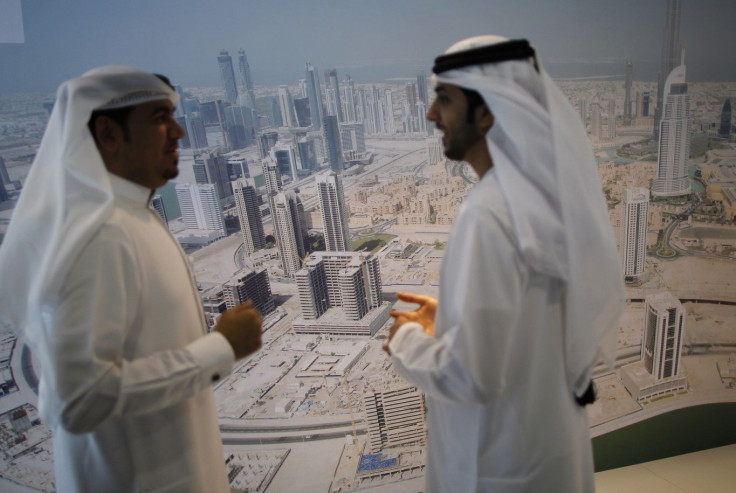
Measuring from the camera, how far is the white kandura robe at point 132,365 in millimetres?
958

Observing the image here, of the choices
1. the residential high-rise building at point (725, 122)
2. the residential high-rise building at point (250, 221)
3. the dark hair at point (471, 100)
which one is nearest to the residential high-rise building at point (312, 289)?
the residential high-rise building at point (250, 221)

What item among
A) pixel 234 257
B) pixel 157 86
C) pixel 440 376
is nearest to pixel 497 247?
pixel 440 376

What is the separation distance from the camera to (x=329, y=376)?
2721 mm

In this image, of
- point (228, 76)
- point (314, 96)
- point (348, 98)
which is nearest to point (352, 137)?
point (348, 98)

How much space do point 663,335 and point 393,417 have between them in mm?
1869

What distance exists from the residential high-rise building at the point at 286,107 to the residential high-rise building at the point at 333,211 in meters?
0.39

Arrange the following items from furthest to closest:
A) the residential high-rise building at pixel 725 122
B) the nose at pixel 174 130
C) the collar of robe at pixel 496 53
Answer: the residential high-rise building at pixel 725 122 → the nose at pixel 174 130 → the collar of robe at pixel 496 53

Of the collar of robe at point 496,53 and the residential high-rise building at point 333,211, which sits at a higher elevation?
the collar of robe at point 496,53

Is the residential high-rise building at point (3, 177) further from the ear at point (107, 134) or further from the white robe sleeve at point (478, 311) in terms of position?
the white robe sleeve at point (478, 311)

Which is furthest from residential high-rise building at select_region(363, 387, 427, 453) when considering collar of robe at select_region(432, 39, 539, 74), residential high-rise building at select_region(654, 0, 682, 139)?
residential high-rise building at select_region(654, 0, 682, 139)

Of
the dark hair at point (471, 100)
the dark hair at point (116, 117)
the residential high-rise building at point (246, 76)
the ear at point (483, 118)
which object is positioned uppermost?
the residential high-rise building at point (246, 76)

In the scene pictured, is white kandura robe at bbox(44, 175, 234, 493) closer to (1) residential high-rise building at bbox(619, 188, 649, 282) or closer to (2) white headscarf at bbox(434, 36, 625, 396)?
(2) white headscarf at bbox(434, 36, 625, 396)

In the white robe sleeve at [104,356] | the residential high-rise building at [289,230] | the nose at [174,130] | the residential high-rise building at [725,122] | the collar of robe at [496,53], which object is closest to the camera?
the white robe sleeve at [104,356]

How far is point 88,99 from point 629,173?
3034 millimetres
